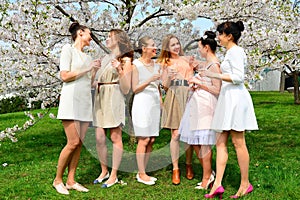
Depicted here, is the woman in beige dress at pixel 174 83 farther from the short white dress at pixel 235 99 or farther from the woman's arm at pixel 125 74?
the short white dress at pixel 235 99

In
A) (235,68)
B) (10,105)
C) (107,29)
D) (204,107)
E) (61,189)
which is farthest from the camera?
(10,105)

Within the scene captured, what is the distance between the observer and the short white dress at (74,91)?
423 cm

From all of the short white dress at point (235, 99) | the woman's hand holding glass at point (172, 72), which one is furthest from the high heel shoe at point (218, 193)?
the woman's hand holding glass at point (172, 72)

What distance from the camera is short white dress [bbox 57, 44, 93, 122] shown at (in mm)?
4230

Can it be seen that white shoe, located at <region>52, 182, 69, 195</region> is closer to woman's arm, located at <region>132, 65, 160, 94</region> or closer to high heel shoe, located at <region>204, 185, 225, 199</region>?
woman's arm, located at <region>132, 65, 160, 94</region>

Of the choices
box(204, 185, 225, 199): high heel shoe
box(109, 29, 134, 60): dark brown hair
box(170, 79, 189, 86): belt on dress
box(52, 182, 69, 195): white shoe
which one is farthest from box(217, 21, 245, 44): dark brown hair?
box(52, 182, 69, 195): white shoe

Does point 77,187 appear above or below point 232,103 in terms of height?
below

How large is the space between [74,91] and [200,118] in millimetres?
1320

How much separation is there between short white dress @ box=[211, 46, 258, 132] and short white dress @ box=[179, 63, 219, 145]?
226 millimetres

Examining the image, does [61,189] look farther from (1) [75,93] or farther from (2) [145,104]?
(2) [145,104]

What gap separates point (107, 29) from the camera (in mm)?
6590

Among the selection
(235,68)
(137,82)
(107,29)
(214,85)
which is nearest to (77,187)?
(137,82)

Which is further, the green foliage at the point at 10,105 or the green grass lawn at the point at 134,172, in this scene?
the green foliage at the point at 10,105

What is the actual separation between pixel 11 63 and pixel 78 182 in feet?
7.80
